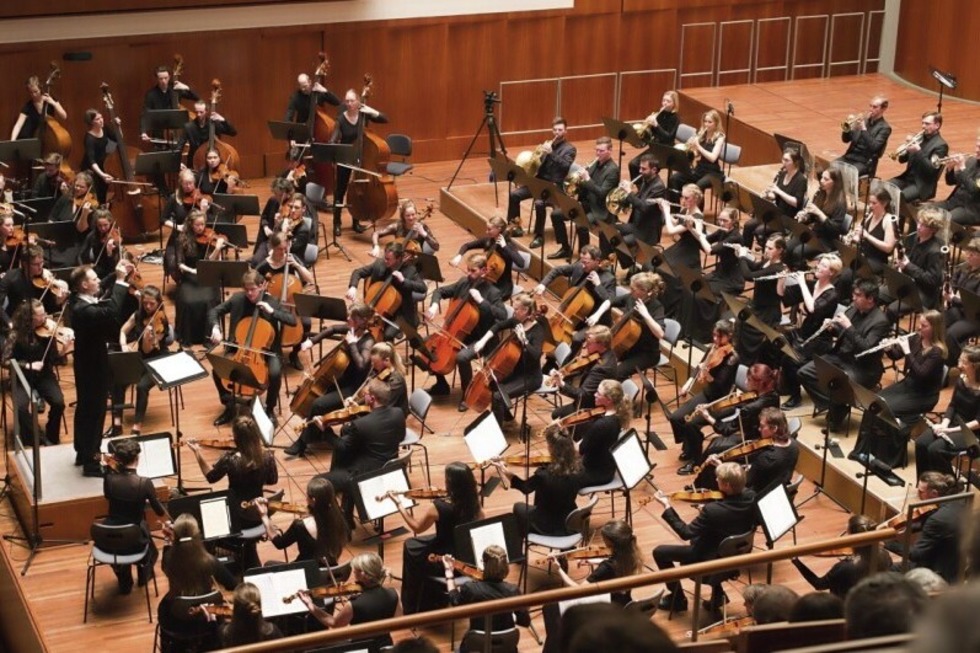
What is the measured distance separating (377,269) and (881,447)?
426 centimetres

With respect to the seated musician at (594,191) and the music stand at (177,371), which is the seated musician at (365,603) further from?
the seated musician at (594,191)

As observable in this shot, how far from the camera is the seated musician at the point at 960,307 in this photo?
11.0 meters

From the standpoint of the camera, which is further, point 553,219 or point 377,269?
point 553,219

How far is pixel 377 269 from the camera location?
12.1 metres

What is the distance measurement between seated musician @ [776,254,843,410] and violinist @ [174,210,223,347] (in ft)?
15.3

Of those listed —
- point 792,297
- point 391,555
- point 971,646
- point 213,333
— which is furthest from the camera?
point 792,297

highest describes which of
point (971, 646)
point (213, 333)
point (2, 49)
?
point (971, 646)

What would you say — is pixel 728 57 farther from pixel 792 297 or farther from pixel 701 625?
pixel 701 625

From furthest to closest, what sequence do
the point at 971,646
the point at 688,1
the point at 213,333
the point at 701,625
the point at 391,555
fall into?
the point at 688,1, the point at 213,333, the point at 391,555, the point at 701,625, the point at 971,646

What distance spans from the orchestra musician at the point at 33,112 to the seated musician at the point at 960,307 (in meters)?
9.06

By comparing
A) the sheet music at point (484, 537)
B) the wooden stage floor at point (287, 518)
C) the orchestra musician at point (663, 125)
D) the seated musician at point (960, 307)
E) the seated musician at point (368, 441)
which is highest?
the orchestra musician at point (663, 125)

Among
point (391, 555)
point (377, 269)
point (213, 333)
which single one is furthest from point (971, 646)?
point (377, 269)

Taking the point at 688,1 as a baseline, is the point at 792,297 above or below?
below

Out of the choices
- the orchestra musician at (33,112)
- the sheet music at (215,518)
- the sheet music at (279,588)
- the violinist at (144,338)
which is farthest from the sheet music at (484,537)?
the orchestra musician at (33,112)
